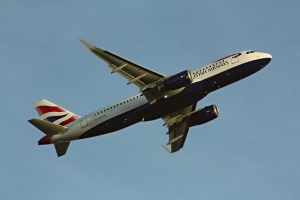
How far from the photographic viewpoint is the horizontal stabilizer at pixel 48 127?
224 feet

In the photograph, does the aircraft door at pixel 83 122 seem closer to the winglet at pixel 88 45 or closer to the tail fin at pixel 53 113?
the tail fin at pixel 53 113

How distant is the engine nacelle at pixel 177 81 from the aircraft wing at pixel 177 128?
10.2 metres

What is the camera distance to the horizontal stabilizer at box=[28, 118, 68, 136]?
68125 millimetres

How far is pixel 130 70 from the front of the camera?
6384 centimetres

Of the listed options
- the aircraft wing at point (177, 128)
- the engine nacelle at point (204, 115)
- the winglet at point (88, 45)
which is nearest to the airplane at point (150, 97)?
the engine nacelle at point (204, 115)

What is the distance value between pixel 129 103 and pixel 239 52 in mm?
15095

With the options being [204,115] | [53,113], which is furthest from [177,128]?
[53,113]

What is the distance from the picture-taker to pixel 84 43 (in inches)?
2311

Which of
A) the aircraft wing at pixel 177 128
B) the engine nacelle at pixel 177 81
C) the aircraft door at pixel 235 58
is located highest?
the aircraft door at pixel 235 58

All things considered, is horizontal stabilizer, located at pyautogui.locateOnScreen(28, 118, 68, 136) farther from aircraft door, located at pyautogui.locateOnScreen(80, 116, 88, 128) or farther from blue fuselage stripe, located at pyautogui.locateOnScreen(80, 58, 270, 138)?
blue fuselage stripe, located at pyautogui.locateOnScreen(80, 58, 270, 138)

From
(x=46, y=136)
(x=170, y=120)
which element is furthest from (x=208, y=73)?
(x=46, y=136)

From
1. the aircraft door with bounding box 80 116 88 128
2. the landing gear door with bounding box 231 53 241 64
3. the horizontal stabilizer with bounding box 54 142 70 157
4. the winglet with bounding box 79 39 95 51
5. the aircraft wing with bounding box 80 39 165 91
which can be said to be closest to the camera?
the winglet with bounding box 79 39 95 51

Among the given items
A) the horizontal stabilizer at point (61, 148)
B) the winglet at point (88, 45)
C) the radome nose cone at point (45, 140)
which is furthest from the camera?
the horizontal stabilizer at point (61, 148)

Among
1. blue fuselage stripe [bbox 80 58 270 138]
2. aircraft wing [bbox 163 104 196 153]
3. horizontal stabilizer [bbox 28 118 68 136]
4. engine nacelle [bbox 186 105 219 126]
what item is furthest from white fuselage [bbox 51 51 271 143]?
engine nacelle [bbox 186 105 219 126]
